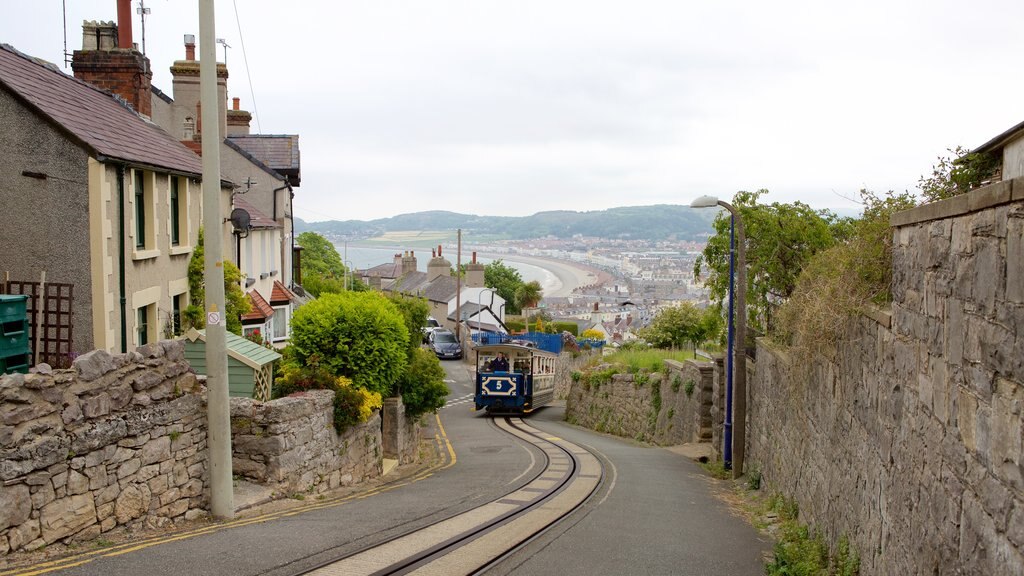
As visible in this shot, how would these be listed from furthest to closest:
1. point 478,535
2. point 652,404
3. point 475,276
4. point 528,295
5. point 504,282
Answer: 1. point 504,282
2. point 528,295
3. point 475,276
4. point 652,404
5. point 478,535

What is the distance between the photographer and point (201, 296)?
54.7 ft

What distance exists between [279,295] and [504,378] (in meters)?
11.7

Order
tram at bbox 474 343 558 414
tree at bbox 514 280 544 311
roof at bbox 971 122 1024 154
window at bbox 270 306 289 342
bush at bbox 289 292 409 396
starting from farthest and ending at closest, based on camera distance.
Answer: tree at bbox 514 280 544 311 → tram at bbox 474 343 558 414 → window at bbox 270 306 289 342 → bush at bbox 289 292 409 396 → roof at bbox 971 122 1024 154

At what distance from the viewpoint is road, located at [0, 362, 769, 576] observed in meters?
8.46

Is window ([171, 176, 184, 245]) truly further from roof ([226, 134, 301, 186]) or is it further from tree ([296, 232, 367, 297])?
tree ([296, 232, 367, 297])

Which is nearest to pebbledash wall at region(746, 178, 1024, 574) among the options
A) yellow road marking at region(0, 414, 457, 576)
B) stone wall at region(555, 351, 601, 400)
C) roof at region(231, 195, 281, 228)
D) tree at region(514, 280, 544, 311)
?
yellow road marking at region(0, 414, 457, 576)

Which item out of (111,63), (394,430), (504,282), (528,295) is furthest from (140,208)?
(504,282)

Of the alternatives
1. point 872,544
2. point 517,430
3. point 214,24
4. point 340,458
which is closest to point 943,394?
point 872,544

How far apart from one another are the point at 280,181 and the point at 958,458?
2672 centimetres

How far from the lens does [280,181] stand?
29.1 metres

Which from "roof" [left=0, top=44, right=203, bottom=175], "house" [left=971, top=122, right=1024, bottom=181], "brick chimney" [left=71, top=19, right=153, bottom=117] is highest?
"brick chimney" [left=71, top=19, right=153, bottom=117]

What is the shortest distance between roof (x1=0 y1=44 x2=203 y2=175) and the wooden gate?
7.40 ft

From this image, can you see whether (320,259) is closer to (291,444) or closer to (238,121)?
(238,121)

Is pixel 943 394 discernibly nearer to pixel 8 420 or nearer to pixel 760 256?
pixel 8 420
